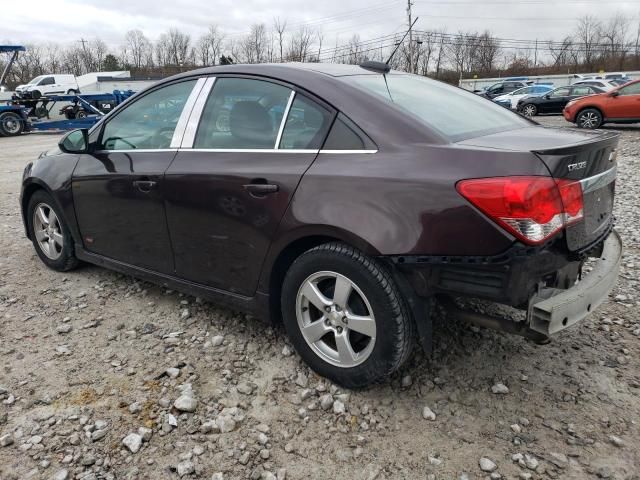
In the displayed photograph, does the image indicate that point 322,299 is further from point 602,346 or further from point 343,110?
point 602,346

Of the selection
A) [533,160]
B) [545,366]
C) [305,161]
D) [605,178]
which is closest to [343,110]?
[305,161]

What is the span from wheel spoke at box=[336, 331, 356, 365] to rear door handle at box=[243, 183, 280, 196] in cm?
81

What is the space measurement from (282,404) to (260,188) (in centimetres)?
110

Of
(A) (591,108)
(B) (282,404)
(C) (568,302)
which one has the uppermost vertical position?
(A) (591,108)

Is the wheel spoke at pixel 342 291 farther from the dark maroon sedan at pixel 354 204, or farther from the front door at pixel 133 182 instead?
the front door at pixel 133 182

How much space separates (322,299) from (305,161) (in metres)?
0.69

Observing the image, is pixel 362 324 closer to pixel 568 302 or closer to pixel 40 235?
pixel 568 302

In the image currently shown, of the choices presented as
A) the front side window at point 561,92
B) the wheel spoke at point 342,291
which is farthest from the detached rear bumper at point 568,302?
the front side window at point 561,92

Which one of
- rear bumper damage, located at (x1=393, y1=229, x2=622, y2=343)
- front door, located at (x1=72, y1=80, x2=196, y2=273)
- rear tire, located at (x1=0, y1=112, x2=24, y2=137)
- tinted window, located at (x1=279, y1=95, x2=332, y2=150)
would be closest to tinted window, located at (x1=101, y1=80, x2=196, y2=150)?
front door, located at (x1=72, y1=80, x2=196, y2=273)

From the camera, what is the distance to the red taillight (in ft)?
6.49

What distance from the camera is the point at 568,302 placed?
2098mm

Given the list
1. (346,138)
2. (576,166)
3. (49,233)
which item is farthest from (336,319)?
(49,233)

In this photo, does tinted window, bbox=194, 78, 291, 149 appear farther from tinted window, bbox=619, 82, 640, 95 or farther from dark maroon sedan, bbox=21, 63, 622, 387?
tinted window, bbox=619, 82, 640, 95

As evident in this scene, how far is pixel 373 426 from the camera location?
2387 millimetres
